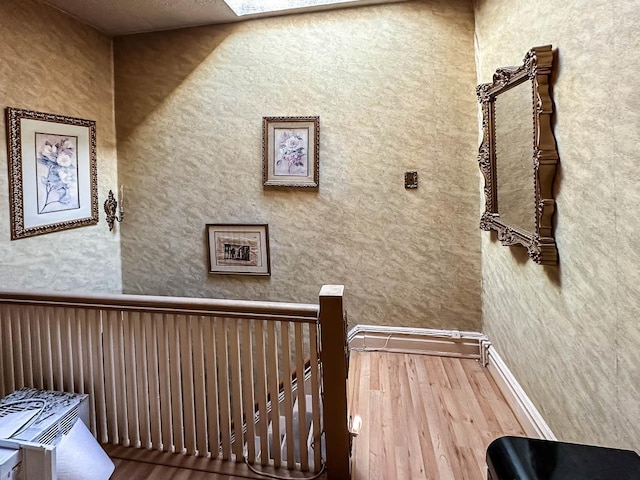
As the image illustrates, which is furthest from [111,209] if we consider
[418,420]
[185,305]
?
[418,420]

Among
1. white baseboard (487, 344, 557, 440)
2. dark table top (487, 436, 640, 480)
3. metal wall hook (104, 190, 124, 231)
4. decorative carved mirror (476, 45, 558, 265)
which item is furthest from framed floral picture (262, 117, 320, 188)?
dark table top (487, 436, 640, 480)

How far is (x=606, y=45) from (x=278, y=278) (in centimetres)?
267

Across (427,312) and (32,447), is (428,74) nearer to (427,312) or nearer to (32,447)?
(427,312)

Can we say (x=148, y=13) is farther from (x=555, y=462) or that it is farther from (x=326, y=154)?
(x=555, y=462)

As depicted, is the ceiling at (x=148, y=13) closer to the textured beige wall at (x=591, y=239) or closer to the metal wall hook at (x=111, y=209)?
the metal wall hook at (x=111, y=209)

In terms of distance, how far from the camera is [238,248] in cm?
338

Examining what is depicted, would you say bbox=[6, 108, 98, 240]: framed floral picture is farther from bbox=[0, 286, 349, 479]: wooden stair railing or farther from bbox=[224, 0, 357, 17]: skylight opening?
bbox=[224, 0, 357, 17]: skylight opening

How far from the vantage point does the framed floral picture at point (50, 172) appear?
260 centimetres

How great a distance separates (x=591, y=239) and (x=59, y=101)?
361 cm

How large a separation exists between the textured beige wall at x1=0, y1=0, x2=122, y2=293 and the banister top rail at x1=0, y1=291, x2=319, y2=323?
97 cm

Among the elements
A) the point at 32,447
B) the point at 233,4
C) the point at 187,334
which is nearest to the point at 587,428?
the point at 187,334

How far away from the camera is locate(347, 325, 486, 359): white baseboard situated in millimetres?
3055

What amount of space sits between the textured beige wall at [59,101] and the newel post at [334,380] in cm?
237

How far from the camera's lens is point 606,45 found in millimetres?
1357
